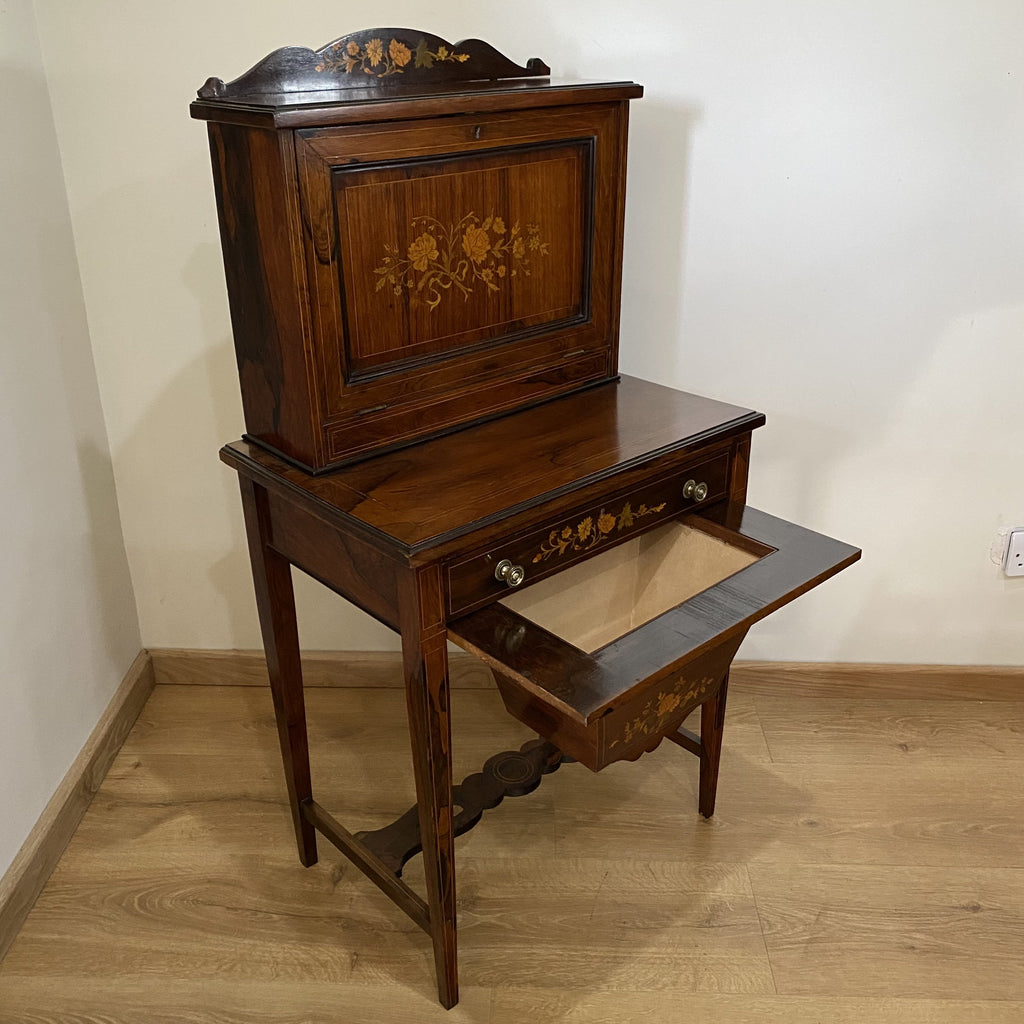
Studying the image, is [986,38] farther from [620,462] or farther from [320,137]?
[320,137]

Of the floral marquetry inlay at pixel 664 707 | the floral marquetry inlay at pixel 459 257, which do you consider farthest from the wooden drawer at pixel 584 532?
the floral marquetry inlay at pixel 459 257

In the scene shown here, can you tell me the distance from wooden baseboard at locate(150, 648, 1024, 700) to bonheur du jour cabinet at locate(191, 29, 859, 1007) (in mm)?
610

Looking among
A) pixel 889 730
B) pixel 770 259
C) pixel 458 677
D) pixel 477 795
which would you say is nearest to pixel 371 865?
pixel 477 795

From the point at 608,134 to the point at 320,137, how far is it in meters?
0.51

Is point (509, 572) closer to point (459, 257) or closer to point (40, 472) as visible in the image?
point (459, 257)

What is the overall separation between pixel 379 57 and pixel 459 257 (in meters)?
0.28

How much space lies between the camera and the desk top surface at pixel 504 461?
4.10 feet

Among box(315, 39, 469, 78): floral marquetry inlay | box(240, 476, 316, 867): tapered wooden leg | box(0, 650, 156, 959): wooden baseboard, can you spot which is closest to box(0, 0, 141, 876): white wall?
box(0, 650, 156, 959): wooden baseboard

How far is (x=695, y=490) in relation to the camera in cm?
151

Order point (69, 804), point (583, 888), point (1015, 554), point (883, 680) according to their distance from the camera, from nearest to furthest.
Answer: point (583, 888)
point (69, 804)
point (1015, 554)
point (883, 680)

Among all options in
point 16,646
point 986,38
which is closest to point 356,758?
point 16,646

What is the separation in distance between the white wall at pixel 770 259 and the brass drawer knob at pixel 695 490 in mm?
520

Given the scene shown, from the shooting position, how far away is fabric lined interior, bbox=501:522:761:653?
1.52m

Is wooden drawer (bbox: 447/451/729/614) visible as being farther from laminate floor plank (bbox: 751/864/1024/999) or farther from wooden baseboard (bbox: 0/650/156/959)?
wooden baseboard (bbox: 0/650/156/959)
